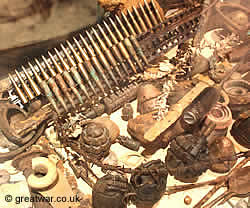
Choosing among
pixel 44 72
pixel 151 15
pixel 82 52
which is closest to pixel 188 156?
pixel 82 52

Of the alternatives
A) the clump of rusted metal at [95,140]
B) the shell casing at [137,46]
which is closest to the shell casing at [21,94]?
the clump of rusted metal at [95,140]

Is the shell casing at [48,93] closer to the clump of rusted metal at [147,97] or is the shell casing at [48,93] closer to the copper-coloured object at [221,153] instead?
the clump of rusted metal at [147,97]

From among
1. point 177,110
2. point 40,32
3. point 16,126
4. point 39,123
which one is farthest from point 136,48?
point 16,126

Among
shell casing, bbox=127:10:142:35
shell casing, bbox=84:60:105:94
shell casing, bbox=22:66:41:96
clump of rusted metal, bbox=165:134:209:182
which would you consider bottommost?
clump of rusted metal, bbox=165:134:209:182

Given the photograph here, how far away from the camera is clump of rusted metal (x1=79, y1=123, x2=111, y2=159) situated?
2730 millimetres

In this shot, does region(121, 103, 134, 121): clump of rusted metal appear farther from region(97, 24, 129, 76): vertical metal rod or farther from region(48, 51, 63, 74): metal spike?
region(48, 51, 63, 74): metal spike

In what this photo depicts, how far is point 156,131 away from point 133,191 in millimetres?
669

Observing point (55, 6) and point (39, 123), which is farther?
point (55, 6)

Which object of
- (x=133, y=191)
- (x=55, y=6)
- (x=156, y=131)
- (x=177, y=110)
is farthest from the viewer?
(x=55, y=6)

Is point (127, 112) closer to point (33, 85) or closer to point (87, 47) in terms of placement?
point (87, 47)

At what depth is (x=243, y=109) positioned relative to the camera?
329 centimetres

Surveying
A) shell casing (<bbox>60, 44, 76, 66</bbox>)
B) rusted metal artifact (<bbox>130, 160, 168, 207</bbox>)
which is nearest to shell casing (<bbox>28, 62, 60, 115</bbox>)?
shell casing (<bbox>60, 44, 76, 66</bbox>)

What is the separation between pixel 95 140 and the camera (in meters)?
2.71

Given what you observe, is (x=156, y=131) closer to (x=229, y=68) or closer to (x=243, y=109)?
(x=243, y=109)
